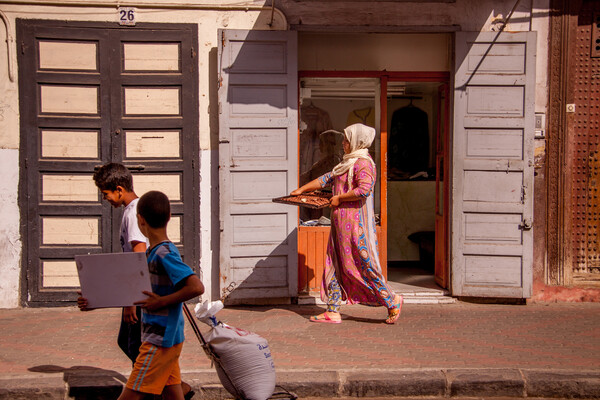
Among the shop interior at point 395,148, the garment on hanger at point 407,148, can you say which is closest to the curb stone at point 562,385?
the shop interior at point 395,148

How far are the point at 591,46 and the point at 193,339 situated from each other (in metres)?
5.23

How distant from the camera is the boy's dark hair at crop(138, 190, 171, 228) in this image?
3312 mm

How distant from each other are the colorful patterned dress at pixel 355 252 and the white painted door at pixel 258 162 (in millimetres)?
890

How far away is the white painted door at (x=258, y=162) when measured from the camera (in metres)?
6.78

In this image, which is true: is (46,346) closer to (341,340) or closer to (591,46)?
(341,340)

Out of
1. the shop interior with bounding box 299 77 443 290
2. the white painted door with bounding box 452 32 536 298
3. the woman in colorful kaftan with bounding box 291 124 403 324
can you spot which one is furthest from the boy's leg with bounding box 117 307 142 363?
the white painted door with bounding box 452 32 536 298

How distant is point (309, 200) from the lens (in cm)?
580

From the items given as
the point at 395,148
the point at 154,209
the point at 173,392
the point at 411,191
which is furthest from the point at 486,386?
the point at 395,148

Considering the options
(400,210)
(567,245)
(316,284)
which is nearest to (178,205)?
(316,284)

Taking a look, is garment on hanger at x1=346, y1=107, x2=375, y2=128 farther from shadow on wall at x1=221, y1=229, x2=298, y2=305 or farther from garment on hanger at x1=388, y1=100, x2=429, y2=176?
garment on hanger at x1=388, y1=100, x2=429, y2=176

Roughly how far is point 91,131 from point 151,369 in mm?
4196

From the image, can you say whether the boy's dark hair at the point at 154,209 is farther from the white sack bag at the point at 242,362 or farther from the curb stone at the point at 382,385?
the curb stone at the point at 382,385

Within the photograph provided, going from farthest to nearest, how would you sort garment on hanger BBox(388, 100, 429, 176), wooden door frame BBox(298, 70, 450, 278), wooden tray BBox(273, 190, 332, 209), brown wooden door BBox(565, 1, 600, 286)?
1. garment on hanger BBox(388, 100, 429, 176)
2. wooden door frame BBox(298, 70, 450, 278)
3. brown wooden door BBox(565, 1, 600, 286)
4. wooden tray BBox(273, 190, 332, 209)

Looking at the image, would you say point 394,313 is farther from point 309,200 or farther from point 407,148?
point 407,148
